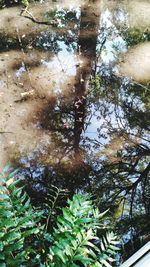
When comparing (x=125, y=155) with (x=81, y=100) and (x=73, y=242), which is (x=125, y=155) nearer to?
(x=81, y=100)

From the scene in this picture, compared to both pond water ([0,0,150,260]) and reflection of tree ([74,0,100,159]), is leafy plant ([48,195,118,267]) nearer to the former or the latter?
pond water ([0,0,150,260])

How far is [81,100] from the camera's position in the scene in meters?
5.36

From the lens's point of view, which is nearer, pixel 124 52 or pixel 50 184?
pixel 50 184

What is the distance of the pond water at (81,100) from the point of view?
4.20m

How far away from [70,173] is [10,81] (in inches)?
90.3

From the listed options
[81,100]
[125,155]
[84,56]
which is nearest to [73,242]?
[125,155]

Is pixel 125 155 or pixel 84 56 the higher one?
pixel 84 56

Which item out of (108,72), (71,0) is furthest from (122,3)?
(108,72)

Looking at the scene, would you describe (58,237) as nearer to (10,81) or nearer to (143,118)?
(143,118)

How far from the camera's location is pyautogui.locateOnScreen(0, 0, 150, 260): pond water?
420 cm

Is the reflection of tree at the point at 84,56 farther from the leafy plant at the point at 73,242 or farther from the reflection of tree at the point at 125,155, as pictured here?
the leafy plant at the point at 73,242

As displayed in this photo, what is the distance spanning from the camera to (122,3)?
315 inches

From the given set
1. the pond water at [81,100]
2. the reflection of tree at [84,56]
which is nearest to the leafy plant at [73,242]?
the pond water at [81,100]

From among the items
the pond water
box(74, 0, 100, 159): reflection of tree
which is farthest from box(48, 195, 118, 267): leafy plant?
box(74, 0, 100, 159): reflection of tree
